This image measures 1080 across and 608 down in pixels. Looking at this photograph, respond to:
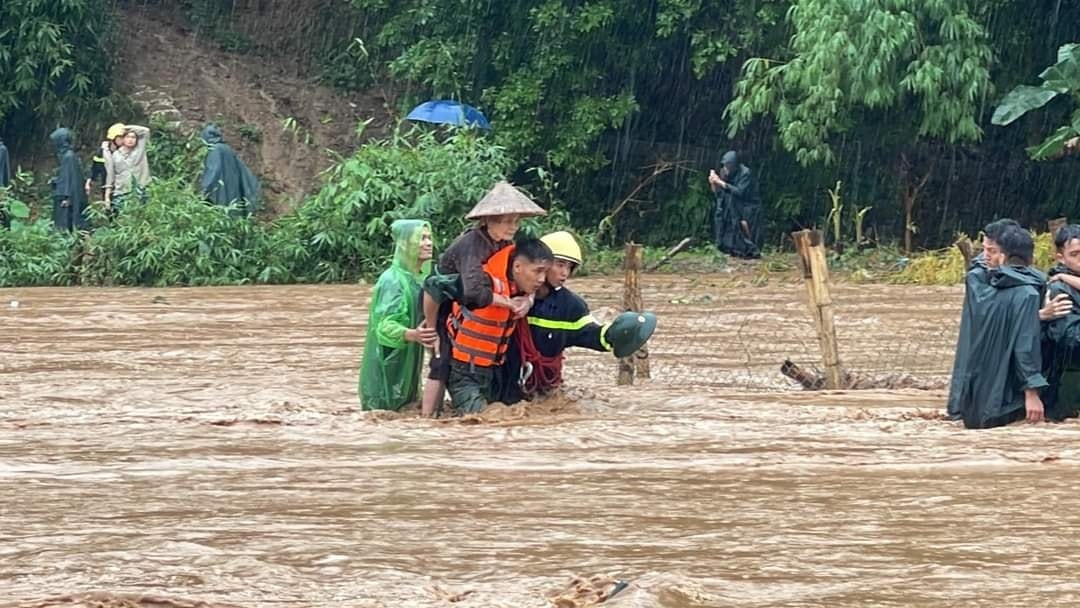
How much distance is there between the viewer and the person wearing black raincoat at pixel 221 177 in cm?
2064

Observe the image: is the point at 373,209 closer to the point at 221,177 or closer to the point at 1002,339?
the point at 221,177

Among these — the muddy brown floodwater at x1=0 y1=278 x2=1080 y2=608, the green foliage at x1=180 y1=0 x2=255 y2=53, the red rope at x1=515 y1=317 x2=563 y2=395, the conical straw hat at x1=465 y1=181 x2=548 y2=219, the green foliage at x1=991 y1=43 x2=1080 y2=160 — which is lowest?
the muddy brown floodwater at x1=0 y1=278 x2=1080 y2=608

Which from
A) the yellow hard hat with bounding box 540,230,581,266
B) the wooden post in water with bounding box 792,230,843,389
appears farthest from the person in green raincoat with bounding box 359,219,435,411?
the wooden post in water with bounding box 792,230,843,389

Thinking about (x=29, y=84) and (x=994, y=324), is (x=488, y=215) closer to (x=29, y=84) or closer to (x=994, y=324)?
(x=994, y=324)

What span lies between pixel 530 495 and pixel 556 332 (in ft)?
5.33

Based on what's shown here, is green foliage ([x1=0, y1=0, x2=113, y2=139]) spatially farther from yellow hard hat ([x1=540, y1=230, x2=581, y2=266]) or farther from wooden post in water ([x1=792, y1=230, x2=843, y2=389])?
yellow hard hat ([x1=540, y1=230, x2=581, y2=266])

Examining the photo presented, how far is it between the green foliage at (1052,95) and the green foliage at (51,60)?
1278 cm

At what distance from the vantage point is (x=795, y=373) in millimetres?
10781

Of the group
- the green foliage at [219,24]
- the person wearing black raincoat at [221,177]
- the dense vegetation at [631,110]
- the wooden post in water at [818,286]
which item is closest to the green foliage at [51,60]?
the dense vegetation at [631,110]

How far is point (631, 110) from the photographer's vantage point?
24000 mm

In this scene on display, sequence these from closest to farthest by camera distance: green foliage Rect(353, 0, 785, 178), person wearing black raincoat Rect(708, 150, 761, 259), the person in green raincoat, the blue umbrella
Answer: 1. the person in green raincoat
2. the blue umbrella
3. person wearing black raincoat Rect(708, 150, 761, 259)
4. green foliage Rect(353, 0, 785, 178)

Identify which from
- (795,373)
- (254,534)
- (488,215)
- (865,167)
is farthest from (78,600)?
(865,167)

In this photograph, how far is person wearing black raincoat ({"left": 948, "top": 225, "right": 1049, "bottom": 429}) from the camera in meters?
8.37

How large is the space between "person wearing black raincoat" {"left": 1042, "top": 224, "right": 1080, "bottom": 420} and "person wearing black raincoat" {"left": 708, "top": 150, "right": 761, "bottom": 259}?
13887 mm
